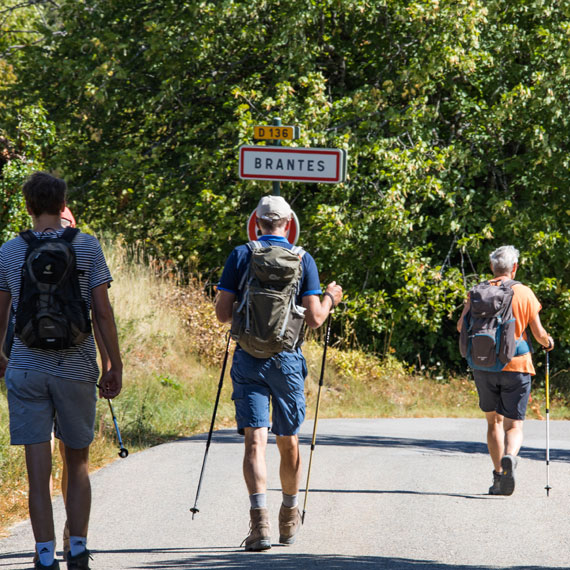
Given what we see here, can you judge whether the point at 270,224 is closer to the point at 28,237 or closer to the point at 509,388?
the point at 28,237

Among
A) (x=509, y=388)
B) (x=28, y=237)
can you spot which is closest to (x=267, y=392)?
(x=28, y=237)

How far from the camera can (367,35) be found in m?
19.6

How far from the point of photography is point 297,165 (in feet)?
31.0

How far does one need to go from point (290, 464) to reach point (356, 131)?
42.8ft

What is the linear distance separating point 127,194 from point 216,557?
1472 centimetres

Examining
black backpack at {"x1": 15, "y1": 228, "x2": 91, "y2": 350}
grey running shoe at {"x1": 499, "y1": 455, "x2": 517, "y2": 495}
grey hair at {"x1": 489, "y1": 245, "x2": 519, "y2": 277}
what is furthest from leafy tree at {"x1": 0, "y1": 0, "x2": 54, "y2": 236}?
black backpack at {"x1": 15, "y1": 228, "x2": 91, "y2": 350}

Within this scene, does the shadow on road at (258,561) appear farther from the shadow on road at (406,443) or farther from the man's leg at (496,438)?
the shadow on road at (406,443)

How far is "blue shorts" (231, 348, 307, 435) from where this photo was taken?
224 inches

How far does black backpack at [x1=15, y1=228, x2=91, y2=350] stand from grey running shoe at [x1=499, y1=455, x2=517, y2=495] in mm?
4159

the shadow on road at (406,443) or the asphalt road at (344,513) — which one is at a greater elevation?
the asphalt road at (344,513)

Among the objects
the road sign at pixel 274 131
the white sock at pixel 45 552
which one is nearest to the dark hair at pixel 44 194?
the white sock at pixel 45 552

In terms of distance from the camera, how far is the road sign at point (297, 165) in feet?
30.9

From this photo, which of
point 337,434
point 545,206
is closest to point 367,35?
point 545,206

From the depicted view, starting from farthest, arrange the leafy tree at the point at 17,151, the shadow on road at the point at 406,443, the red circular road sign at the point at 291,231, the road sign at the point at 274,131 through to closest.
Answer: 1. the leafy tree at the point at 17,151
2. the shadow on road at the point at 406,443
3. the road sign at the point at 274,131
4. the red circular road sign at the point at 291,231
